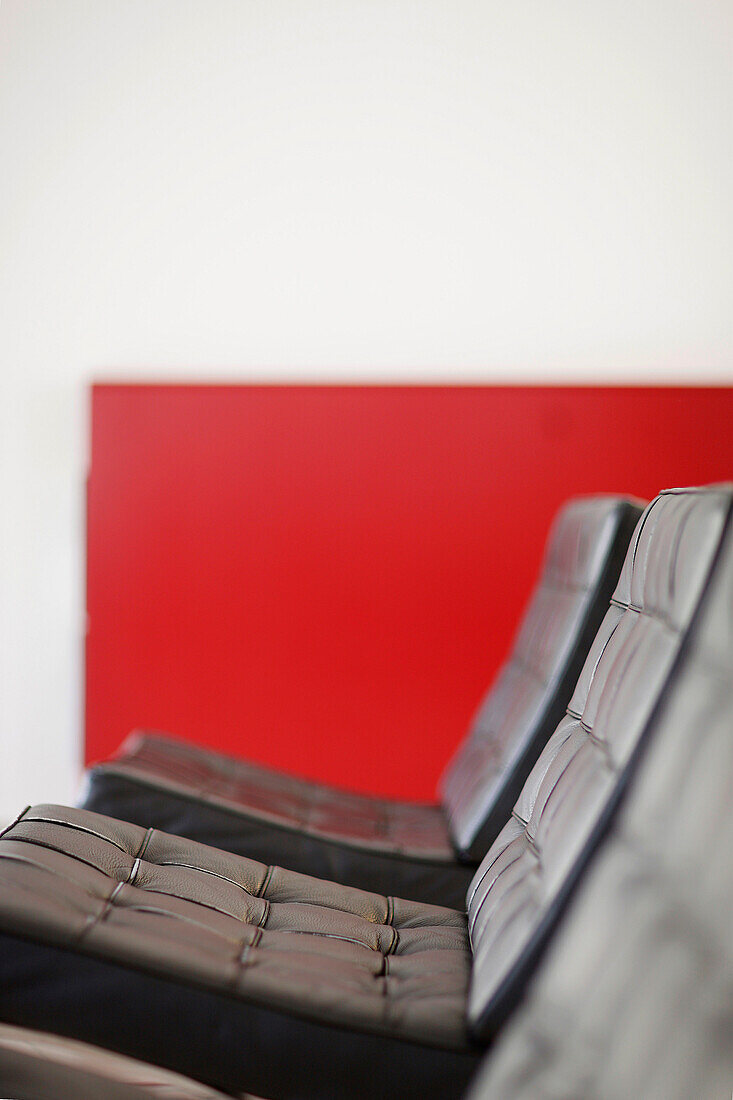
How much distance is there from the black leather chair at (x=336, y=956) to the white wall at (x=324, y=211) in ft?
6.71

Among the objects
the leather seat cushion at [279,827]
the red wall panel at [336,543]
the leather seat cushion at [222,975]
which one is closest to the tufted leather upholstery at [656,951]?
the leather seat cushion at [222,975]

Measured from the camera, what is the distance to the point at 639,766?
96 centimetres

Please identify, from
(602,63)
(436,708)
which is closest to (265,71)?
(602,63)

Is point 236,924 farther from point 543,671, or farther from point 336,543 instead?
point 336,543

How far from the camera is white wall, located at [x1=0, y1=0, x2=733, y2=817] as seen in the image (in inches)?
124

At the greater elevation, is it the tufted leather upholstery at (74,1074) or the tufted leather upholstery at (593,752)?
the tufted leather upholstery at (593,752)

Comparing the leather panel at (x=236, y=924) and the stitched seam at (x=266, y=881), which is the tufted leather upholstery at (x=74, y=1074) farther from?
the stitched seam at (x=266, y=881)

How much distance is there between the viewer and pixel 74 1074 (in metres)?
0.94

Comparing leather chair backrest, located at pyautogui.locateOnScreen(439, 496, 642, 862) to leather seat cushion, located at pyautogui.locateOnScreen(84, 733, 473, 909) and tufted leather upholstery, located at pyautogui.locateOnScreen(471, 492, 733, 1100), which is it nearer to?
leather seat cushion, located at pyautogui.locateOnScreen(84, 733, 473, 909)

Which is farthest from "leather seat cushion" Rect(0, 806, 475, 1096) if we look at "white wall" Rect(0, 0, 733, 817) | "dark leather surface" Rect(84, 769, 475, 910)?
"white wall" Rect(0, 0, 733, 817)

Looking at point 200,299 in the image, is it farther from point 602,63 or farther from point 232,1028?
point 232,1028

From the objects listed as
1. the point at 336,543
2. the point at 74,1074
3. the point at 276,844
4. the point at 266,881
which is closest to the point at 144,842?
the point at 266,881

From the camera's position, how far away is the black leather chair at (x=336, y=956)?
0.99 m

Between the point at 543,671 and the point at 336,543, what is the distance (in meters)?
1.28
